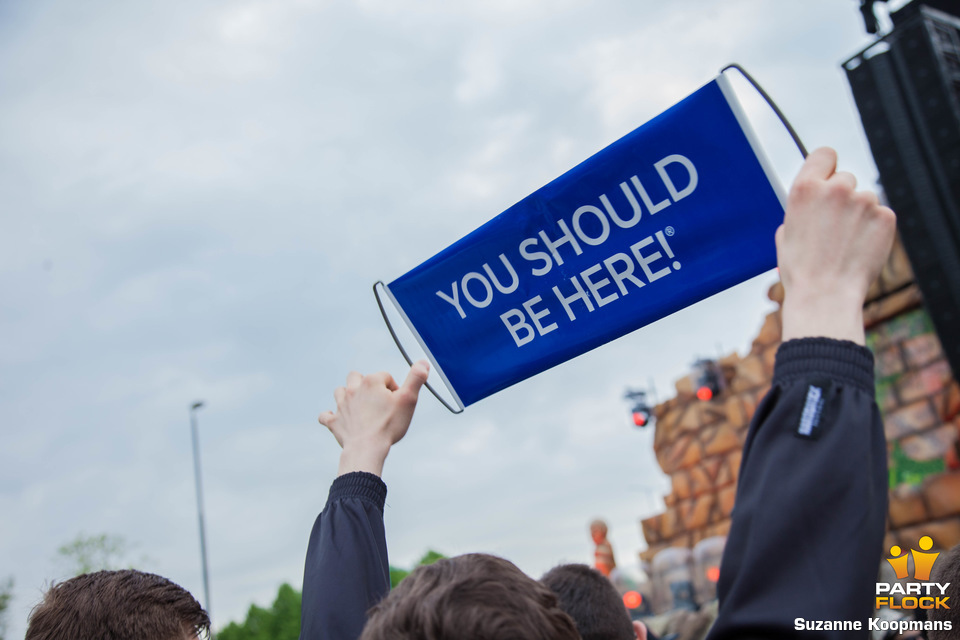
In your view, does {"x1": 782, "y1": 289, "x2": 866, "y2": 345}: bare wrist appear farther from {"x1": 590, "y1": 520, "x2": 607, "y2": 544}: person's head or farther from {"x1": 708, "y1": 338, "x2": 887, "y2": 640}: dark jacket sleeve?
{"x1": 590, "y1": 520, "x2": 607, "y2": 544}: person's head

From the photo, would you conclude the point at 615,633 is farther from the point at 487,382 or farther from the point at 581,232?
the point at 581,232

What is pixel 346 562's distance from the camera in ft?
4.65

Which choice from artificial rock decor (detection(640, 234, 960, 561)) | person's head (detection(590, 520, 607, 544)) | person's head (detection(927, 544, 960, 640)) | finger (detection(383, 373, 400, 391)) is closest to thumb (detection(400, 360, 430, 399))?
finger (detection(383, 373, 400, 391))

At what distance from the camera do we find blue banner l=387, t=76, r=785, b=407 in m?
1.52

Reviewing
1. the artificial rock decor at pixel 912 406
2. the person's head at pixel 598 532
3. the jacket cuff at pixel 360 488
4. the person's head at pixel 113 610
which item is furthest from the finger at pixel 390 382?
the person's head at pixel 598 532

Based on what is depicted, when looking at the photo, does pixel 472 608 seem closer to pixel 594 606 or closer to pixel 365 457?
pixel 365 457

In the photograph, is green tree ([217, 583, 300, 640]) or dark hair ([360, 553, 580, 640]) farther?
green tree ([217, 583, 300, 640])

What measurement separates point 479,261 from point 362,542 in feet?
2.26

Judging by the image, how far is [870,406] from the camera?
34.3 inches

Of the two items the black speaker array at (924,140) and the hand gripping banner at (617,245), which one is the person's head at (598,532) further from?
the hand gripping banner at (617,245)

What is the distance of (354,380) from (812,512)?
1062 mm

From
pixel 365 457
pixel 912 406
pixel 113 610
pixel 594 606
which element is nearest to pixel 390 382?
pixel 365 457

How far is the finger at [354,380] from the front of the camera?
1666 mm

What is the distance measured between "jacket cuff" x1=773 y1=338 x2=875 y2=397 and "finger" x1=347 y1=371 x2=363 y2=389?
96 cm
